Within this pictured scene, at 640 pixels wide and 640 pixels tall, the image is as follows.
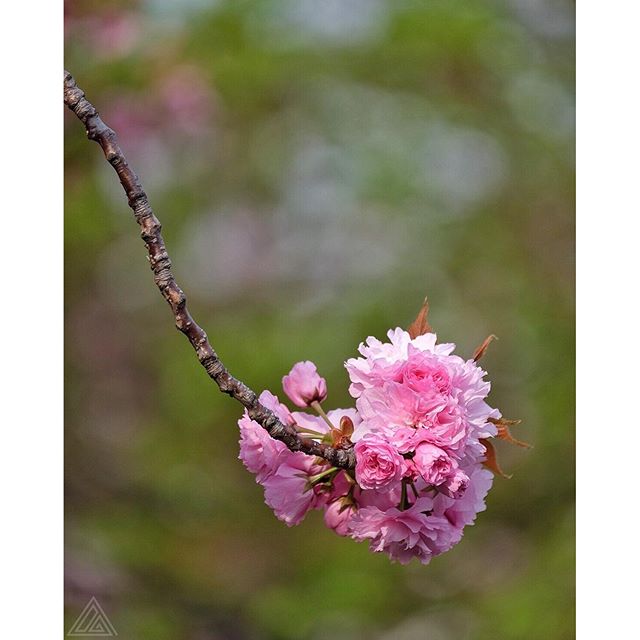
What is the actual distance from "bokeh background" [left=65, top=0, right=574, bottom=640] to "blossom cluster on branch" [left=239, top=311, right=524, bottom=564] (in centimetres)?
59

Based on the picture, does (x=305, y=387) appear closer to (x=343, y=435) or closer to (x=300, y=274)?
(x=343, y=435)

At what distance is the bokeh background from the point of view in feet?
4.26

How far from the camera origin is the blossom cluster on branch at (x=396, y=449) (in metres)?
0.69

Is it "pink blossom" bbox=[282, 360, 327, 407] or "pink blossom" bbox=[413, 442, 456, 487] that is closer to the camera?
"pink blossom" bbox=[413, 442, 456, 487]

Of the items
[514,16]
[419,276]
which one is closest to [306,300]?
[419,276]

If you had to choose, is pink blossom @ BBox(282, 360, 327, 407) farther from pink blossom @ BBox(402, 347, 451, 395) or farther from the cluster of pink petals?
pink blossom @ BBox(402, 347, 451, 395)

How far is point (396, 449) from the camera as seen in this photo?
69 cm

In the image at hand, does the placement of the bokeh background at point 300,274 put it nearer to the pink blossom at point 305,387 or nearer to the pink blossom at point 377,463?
the pink blossom at point 305,387

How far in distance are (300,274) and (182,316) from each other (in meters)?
0.69

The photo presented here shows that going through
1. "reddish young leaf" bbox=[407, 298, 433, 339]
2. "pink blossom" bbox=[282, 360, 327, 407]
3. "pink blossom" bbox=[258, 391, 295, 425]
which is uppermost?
"reddish young leaf" bbox=[407, 298, 433, 339]

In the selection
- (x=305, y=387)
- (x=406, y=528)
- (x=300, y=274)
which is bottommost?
(x=406, y=528)

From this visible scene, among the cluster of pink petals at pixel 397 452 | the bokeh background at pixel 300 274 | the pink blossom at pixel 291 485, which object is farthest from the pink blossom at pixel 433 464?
the bokeh background at pixel 300 274

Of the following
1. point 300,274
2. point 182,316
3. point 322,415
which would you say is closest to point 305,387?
point 322,415

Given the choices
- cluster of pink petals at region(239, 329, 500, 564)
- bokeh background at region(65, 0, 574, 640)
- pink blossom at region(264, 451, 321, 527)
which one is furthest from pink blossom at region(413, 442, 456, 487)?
bokeh background at region(65, 0, 574, 640)
